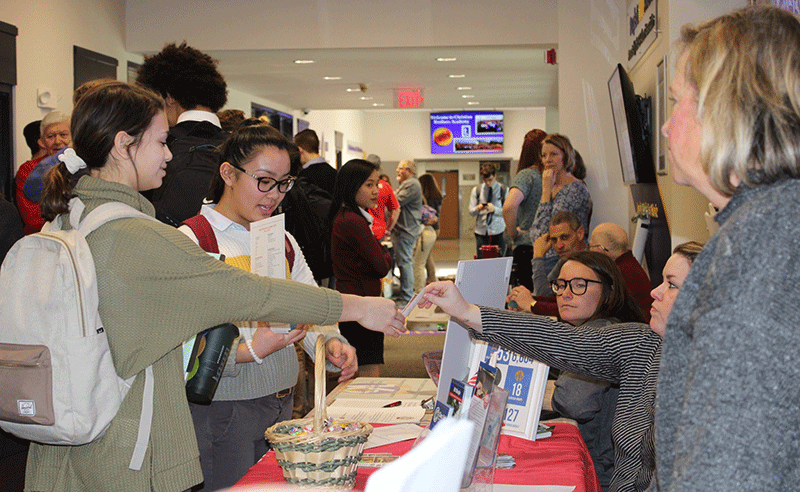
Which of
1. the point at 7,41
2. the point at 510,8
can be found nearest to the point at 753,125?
the point at 7,41

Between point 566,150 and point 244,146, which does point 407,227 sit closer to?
point 566,150

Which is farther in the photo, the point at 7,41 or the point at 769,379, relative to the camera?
the point at 7,41

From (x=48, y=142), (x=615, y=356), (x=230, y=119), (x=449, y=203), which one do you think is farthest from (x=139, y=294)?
(x=449, y=203)

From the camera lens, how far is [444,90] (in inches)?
483

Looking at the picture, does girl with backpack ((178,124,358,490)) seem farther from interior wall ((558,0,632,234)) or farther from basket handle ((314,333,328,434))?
interior wall ((558,0,632,234))

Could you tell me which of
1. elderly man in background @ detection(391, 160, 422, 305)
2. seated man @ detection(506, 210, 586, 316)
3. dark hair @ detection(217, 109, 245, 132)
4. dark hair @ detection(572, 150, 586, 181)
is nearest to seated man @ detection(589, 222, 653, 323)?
seated man @ detection(506, 210, 586, 316)

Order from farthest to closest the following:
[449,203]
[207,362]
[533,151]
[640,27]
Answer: [449,203], [533,151], [640,27], [207,362]

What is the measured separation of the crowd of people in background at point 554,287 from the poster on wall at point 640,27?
1446 mm

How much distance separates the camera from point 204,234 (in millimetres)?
2209

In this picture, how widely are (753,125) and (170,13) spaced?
285 inches

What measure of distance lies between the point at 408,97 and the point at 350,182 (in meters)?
7.87

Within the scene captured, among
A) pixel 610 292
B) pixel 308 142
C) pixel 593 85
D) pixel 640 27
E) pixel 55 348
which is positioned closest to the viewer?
pixel 55 348

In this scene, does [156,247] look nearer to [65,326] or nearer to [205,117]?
[65,326]

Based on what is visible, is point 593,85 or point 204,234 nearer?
point 204,234
